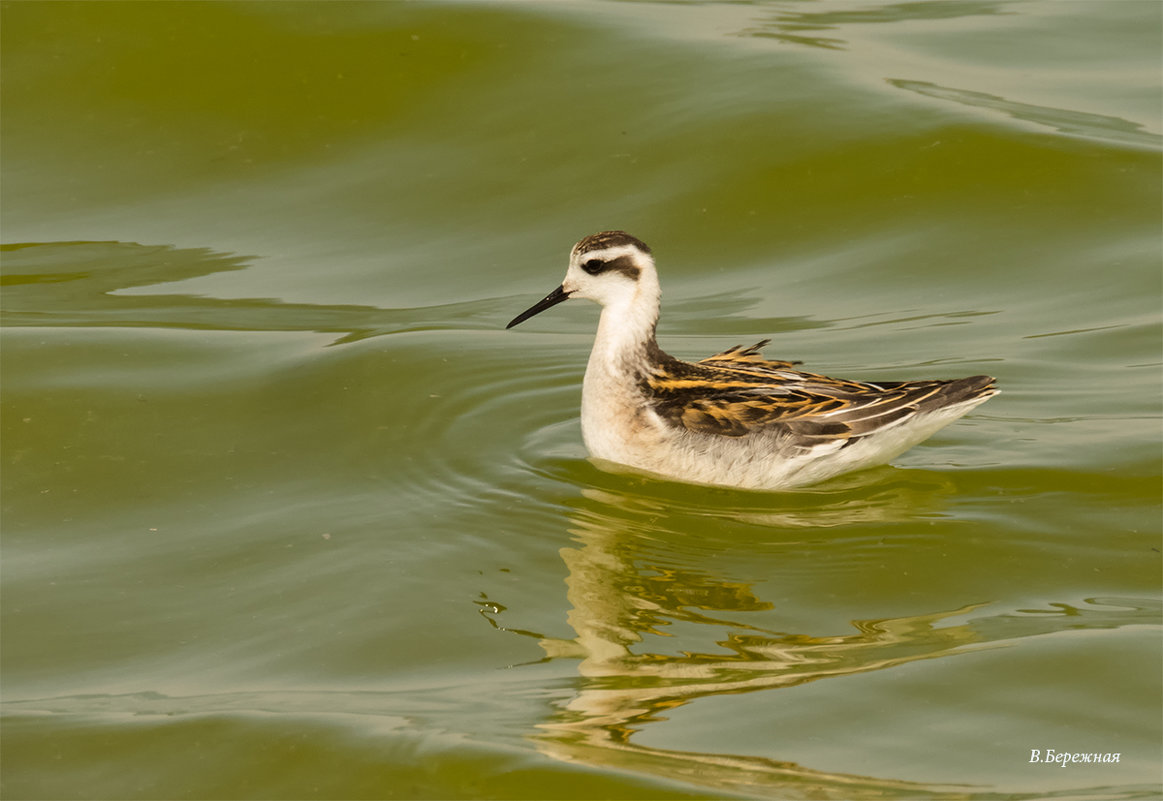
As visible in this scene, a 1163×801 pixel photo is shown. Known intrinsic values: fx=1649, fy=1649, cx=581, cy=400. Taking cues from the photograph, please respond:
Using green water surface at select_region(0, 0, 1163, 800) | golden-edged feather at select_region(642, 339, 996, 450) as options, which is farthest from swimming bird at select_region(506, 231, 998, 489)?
green water surface at select_region(0, 0, 1163, 800)

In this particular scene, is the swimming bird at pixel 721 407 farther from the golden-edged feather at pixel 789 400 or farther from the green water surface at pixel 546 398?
the green water surface at pixel 546 398

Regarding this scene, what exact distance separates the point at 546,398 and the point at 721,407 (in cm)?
194

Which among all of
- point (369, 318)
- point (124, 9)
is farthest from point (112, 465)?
point (124, 9)

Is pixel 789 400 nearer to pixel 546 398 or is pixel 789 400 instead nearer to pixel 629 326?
pixel 629 326

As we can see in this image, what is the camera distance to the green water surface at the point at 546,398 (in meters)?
7.79

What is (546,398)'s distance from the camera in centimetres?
1202

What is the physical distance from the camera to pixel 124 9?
691 inches

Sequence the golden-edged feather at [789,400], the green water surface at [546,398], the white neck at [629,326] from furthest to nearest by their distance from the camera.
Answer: the white neck at [629,326]
the golden-edged feather at [789,400]
the green water surface at [546,398]

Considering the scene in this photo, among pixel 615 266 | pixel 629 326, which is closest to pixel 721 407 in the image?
pixel 629 326

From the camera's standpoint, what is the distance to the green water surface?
779cm

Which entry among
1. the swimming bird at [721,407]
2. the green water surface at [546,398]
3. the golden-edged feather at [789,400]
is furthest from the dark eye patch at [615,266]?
the green water surface at [546,398]

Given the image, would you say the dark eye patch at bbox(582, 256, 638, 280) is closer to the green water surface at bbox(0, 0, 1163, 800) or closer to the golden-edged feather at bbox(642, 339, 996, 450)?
the golden-edged feather at bbox(642, 339, 996, 450)

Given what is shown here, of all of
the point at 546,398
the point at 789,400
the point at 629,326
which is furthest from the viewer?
the point at 546,398

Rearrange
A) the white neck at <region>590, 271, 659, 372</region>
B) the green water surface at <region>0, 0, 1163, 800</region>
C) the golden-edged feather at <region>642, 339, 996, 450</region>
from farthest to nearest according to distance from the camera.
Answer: the white neck at <region>590, 271, 659, 372</region>
the golden-edged feather at <region>642, 339, 996, 450</region>
the green water surface at <region>0, 0, 1163, 800</region>
